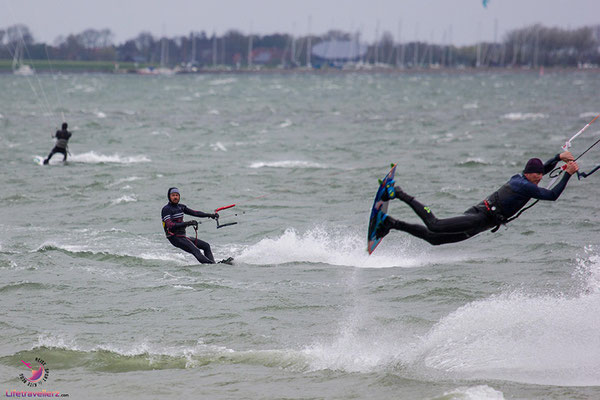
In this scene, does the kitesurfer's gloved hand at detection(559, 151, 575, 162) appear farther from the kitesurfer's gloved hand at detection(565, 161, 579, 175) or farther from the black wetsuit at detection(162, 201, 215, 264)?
the black wetsuit at detection(162, 201, 215, 264)

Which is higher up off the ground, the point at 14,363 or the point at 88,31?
the point at 88,31

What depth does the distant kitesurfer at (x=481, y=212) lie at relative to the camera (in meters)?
11.0

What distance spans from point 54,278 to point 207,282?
2.70m

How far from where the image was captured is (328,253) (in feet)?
55.1

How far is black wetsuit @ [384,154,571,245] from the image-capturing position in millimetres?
11102

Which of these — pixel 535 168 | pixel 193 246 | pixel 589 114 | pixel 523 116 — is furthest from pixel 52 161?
pixel 589 114

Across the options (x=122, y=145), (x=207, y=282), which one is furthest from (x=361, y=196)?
(x=122, y=145)

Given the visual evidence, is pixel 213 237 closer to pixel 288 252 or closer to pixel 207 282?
pixel 288 252

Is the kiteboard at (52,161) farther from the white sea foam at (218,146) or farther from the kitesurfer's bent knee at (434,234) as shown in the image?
the kitesurfer's bent knee at (434,234)

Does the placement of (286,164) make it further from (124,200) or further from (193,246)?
(193,246)

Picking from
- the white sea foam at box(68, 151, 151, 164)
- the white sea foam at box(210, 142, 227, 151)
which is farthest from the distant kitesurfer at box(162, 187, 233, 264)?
the white sea foam at box(210, 142, 227, 151)

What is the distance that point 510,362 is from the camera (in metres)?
10.6

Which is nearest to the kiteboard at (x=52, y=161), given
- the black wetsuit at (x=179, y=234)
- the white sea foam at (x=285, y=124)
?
the black wetsuit at (x=179, y=234)
